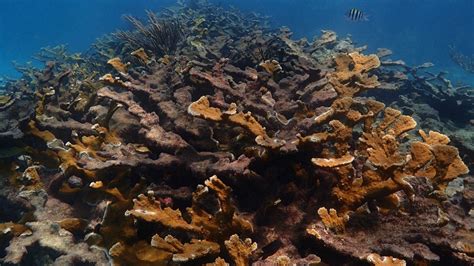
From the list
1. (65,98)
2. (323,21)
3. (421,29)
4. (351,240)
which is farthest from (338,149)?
(421,29)

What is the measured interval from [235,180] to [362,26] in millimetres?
41300

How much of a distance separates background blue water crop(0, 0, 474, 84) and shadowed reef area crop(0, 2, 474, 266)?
27402mm

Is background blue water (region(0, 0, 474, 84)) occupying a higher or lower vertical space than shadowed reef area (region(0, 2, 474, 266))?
higher

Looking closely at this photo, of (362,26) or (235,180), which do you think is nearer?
(235,180)

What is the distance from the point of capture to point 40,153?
13.6 ft

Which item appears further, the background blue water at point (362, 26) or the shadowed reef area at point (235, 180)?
the background blue water at point (362, 26)

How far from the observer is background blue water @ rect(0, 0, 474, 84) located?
38.2m

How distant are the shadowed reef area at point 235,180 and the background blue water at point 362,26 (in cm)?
2740

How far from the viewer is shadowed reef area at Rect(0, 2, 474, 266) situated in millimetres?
2408

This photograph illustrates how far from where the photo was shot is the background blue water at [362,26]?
125ft

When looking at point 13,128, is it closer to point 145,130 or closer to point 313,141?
point 145,130

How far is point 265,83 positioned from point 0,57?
204ft

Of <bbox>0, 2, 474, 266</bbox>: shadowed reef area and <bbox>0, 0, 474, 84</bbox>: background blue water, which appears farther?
<bbox>0, 0, 474, 84</bbox>: background blue water

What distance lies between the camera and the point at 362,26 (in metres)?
40.0
